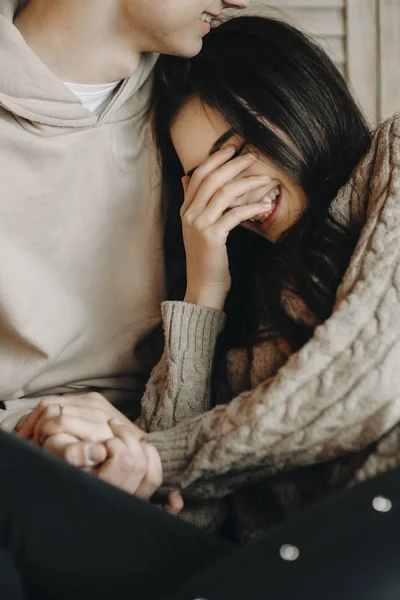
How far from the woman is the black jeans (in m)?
0.17

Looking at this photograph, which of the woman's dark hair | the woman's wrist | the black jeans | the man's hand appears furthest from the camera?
the woman's wrist

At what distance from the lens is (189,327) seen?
115cm

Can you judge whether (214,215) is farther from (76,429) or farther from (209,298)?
(76,429)

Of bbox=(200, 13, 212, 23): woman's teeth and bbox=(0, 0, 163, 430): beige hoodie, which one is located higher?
bbox=(200, 13, 212, 23): woman's teeth

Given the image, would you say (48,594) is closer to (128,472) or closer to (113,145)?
(128,472)

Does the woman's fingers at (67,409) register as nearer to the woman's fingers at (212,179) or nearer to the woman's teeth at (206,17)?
the woman's fingers at (212,179)

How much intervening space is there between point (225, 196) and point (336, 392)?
0.45m

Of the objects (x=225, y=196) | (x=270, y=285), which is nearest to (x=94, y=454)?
(x=270, y=285)

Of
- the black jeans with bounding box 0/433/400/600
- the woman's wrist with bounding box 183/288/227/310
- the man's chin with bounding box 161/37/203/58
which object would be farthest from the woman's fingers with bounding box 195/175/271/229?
the black jeans with bounding box 0/433/400/600

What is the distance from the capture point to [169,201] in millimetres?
1376

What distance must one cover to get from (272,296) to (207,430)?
0.25 metres

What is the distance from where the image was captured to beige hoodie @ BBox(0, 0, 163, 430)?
1.15 m

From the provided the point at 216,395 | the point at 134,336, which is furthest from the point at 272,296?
the point at 134,336

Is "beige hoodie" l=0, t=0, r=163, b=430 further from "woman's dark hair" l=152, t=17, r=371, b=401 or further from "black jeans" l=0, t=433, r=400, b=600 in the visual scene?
"black jeans" l=0, t=433, r=400, b=600
